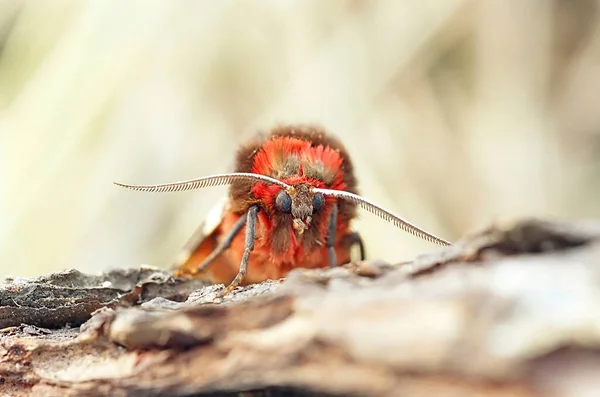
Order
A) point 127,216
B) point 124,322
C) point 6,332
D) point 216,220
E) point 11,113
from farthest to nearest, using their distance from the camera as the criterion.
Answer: point 127,216 → point 11,113 → point 216,220 → point 6,332 → point 124,322

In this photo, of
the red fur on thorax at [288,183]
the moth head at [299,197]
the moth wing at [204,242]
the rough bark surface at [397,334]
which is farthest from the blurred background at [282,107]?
the rough bark surface at [397,334]

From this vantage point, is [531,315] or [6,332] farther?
[6,332]

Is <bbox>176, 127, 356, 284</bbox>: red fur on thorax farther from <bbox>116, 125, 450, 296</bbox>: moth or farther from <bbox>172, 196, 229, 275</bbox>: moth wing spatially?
<bbox>172, 196, 229, 275</bbox>: moth wing

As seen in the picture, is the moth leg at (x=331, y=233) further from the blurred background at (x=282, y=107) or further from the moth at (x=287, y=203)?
the blurred background at (x=282, y=107)

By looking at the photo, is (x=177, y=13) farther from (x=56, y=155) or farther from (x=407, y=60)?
(x=407, y=60)

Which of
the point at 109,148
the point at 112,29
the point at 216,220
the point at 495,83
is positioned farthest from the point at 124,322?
the point at 495,83

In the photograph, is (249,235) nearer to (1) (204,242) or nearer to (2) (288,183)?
(2) (288,183)

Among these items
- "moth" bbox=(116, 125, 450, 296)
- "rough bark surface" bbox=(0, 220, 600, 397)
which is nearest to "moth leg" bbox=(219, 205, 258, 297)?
"moth" bbox=(116, 125, 450, 296)
